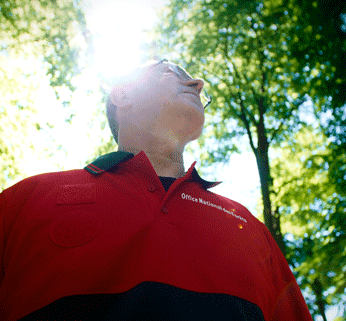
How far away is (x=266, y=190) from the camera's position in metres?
8.06

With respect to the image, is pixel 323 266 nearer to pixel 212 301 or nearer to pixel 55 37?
pixel 212 301

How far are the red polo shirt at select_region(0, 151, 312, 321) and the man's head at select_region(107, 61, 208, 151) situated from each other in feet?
2.31

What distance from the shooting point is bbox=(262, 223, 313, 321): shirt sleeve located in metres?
1.59

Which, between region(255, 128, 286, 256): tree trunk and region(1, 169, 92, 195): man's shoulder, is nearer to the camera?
region(1, 169, 92, 195): man's shoulder

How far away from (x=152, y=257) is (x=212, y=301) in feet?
1.23

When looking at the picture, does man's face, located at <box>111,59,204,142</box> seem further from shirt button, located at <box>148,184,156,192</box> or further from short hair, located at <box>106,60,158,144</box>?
shirt button, located at <box>148,184,156,192</box>

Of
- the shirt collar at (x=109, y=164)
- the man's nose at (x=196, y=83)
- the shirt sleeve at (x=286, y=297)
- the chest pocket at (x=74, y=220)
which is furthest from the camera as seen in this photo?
the man's nose at (x=196, y=83)

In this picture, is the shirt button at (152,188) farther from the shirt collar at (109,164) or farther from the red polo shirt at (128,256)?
the shirt collar at (109,164)

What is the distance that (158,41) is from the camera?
1126 cm

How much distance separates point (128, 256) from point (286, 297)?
120 cm

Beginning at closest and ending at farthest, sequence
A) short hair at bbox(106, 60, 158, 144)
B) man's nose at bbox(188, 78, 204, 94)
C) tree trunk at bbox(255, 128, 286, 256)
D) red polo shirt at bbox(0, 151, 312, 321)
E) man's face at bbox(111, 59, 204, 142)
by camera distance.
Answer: red polo shirt at bbox(0, 151, 312, 321) < man's face at bbox(111, 59, 204, 142) < man's nose at bbox(188, 78, 204, 94) < short hair at bbox(106, 60, 158, 144) < tree trunk at bbox(255, 128, 286, 256)

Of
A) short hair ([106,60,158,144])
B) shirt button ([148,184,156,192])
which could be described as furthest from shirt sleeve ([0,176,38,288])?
short hair ([106,60,158,144])

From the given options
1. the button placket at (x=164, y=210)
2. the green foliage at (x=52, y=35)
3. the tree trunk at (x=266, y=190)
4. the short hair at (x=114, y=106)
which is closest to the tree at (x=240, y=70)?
the tree trunk at (x=266, y=190)

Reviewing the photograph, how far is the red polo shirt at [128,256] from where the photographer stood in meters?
1.12
